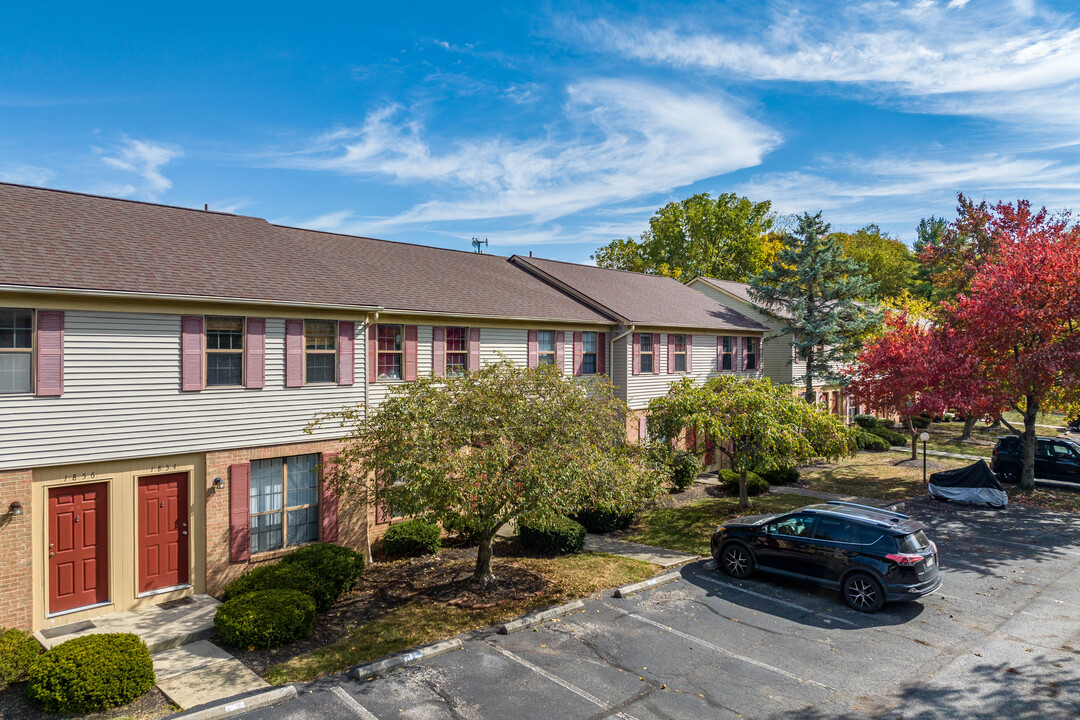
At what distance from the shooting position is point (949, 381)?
2102 centimetres

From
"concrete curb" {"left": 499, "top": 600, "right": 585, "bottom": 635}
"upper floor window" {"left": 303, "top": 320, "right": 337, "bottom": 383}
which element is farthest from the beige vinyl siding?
"concrete curb" {"left": 499, "top": 600, "right": 585, "bottom": 635}

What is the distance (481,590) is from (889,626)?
301 inches

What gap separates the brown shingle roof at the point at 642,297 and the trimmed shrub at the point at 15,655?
58.6 feet

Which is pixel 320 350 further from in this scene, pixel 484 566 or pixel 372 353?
pixel 484 566

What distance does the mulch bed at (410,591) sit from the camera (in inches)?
410

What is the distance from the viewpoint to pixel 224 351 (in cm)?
1296

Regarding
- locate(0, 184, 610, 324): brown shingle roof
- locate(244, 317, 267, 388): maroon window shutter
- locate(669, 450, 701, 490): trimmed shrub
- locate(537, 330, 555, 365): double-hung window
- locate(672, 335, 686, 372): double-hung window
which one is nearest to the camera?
locate(0, 184, 610, 324): brown shingle roof

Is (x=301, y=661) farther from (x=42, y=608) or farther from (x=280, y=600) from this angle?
(x=42, y=608)

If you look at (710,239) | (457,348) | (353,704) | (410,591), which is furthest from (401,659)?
(710,239)

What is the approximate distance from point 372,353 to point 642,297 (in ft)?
47.2

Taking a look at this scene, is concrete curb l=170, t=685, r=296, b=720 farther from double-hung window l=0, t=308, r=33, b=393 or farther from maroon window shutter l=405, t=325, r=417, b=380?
maroon window shutter l=405, t=325, r=417, b=380

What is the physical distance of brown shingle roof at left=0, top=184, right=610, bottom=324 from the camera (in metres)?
11.9

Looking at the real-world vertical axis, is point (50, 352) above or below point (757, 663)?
above

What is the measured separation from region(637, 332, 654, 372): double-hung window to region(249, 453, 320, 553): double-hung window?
12899mm
